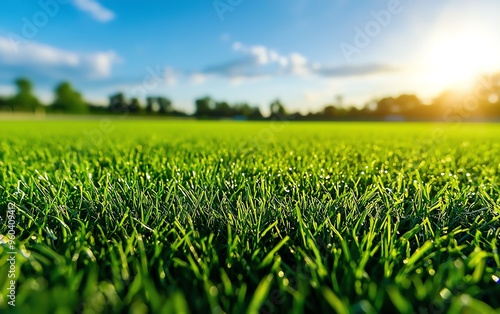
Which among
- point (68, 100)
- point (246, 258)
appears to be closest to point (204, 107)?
point (68, 100)

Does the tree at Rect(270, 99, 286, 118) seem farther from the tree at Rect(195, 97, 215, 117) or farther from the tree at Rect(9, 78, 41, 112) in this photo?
the tree at Rect(9, 78, 41, 112)

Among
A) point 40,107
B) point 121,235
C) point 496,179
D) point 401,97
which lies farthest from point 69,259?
point 40,107

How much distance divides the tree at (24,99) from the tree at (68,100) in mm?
3748

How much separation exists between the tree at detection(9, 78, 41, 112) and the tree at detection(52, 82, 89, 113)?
375 centimetres

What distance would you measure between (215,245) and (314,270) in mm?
443

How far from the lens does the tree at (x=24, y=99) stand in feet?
224

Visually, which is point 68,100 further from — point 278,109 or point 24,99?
point 278,109

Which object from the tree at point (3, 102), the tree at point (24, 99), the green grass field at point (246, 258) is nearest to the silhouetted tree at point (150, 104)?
the tree at point (24, 99)

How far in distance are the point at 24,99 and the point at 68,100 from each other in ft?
27.2

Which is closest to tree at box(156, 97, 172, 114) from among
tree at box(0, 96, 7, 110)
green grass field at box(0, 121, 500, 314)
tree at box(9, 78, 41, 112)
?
tree at box(9, 78, 41, 112)

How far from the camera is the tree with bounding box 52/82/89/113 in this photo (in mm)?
66750

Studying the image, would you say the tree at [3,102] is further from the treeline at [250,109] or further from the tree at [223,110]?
the tree at [223,110]

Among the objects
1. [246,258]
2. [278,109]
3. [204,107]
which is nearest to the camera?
[246,258]

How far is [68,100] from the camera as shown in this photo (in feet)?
233
